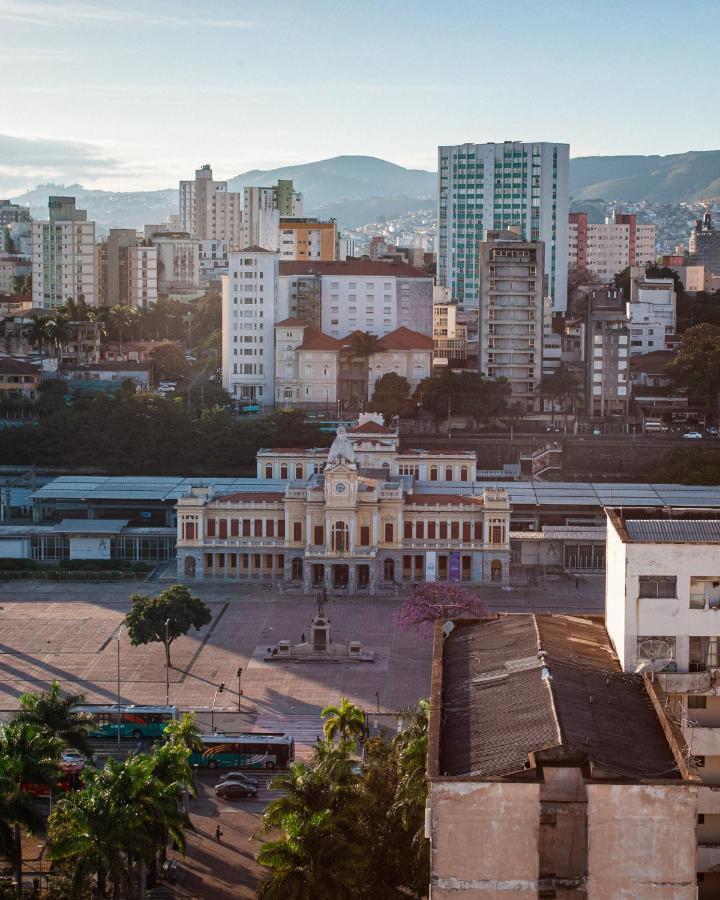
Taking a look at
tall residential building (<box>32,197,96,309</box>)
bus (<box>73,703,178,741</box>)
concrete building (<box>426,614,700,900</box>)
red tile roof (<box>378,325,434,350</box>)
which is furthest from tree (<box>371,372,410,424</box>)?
concrete building (<box>426,614,700,900</box>)

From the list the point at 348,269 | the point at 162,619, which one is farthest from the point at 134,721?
the point at 348,269

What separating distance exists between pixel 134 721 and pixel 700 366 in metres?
63.6

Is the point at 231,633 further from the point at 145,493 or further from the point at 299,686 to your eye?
the point at 145,493

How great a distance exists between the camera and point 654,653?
26.8 meters

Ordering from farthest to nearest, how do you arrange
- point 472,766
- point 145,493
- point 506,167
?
point 506,167
point 145,493
point 472,766

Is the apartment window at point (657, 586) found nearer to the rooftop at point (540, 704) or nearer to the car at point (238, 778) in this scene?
the rooftop at point (540, 704)

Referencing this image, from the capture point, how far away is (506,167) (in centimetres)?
14838

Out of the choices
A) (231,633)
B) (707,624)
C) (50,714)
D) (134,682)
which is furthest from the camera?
(231,633)

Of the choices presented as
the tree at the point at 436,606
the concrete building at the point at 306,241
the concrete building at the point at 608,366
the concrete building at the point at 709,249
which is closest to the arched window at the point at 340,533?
the tree at the point at 436,606

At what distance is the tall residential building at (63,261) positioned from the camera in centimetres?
14612

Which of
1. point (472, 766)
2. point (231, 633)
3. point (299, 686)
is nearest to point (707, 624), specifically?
point (472, 766)

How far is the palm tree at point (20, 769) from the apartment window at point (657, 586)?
14.9 metres

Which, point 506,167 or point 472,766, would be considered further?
point 506,167

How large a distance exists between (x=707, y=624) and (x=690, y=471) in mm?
60330
